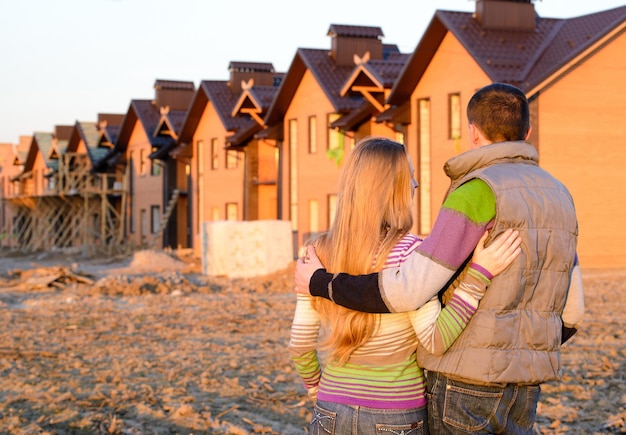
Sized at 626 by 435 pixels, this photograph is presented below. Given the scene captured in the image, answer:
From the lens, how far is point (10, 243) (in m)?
64.1

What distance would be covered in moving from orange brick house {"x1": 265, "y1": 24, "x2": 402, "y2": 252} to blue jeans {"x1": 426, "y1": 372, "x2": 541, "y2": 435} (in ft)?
82.5

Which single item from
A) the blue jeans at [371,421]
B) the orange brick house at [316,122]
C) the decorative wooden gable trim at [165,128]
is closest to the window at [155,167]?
the decorative wooden gable trim at [165,128]

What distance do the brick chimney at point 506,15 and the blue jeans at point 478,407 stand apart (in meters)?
22.2

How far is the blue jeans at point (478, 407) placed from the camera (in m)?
3.12

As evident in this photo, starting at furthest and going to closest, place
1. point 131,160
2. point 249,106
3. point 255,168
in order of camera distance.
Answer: point 131,160 < point 255,168 < point 249,106

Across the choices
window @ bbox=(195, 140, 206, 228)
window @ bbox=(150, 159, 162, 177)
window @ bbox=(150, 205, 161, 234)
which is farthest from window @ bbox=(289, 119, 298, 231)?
window @ bbox=(150, 205, 161, 234)

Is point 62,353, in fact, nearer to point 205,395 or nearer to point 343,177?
point 205,395

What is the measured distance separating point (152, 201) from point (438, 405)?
40.4 m

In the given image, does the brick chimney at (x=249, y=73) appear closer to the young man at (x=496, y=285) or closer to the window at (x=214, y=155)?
the window at (x=214, y=155)

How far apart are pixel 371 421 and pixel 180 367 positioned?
7390 mm

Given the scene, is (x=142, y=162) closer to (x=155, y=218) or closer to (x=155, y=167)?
(x=155, y=167)

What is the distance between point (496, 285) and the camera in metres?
3.11

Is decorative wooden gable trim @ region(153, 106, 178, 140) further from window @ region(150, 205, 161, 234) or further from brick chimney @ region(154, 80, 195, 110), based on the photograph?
window @ region(150, 205, 161, 234)

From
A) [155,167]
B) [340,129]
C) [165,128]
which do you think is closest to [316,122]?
[340,129]
